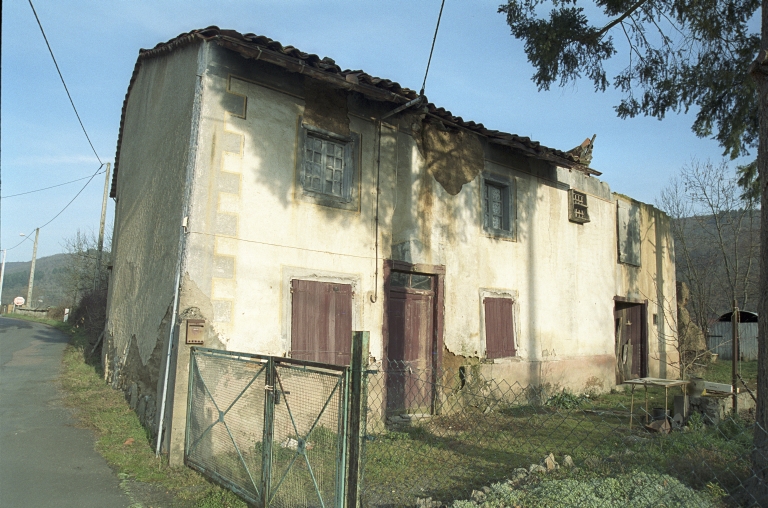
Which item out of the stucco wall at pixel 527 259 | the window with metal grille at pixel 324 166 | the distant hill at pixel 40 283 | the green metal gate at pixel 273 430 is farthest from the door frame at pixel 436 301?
the distant hill at pixel 40 283

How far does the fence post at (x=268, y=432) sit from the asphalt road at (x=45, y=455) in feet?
4.87

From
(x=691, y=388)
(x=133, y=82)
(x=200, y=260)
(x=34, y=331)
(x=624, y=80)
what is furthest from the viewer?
(x=34, y=331)

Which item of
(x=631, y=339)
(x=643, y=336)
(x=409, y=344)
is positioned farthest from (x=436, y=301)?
(x=643, y=336)

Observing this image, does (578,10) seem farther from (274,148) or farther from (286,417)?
(286,417)

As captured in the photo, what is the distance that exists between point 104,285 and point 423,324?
1622 centimetres

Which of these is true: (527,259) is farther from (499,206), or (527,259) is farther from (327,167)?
(327,167)

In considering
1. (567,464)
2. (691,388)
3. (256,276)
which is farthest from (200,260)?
(691,388)

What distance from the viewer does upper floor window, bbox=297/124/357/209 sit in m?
8.07

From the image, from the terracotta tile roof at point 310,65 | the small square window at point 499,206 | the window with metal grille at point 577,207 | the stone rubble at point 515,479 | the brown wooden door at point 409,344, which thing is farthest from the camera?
the window with metal grille at point 577,207

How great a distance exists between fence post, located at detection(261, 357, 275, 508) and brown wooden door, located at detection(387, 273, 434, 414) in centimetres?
413

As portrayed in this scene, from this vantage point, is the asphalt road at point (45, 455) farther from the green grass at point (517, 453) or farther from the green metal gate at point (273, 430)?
the green grass at point (517, 453)

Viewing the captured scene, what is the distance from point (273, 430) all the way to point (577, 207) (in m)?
9.97

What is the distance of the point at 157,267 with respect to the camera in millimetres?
7945

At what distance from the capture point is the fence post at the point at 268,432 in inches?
179
